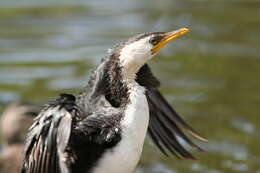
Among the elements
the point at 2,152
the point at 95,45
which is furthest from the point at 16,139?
the point at 95,45

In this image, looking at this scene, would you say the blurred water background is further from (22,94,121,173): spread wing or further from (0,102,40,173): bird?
(22,94,121,173): spread wing

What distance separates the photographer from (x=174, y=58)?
1495 cm

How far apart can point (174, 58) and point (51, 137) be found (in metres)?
7.61

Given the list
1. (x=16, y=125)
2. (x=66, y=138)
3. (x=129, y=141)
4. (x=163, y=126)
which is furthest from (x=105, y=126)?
(x=16, y=125)

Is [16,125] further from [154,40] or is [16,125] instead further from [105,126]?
[154,40]

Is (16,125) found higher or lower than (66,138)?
lower

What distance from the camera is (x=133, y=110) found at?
7.60 meters

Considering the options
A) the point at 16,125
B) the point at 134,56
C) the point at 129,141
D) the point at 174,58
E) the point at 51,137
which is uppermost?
the point at 134,56

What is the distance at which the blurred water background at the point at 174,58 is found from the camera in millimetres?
11852

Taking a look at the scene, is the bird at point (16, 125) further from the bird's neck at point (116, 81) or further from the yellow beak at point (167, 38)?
the yellow beak at point (167, 38)

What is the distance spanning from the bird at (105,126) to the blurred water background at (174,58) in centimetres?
331

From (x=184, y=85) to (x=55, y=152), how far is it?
6.32 meters

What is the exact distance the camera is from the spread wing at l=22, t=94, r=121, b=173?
7488 mm

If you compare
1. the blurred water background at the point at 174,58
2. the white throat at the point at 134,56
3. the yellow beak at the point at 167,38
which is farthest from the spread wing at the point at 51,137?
the blurred water background at the point at 174,58
